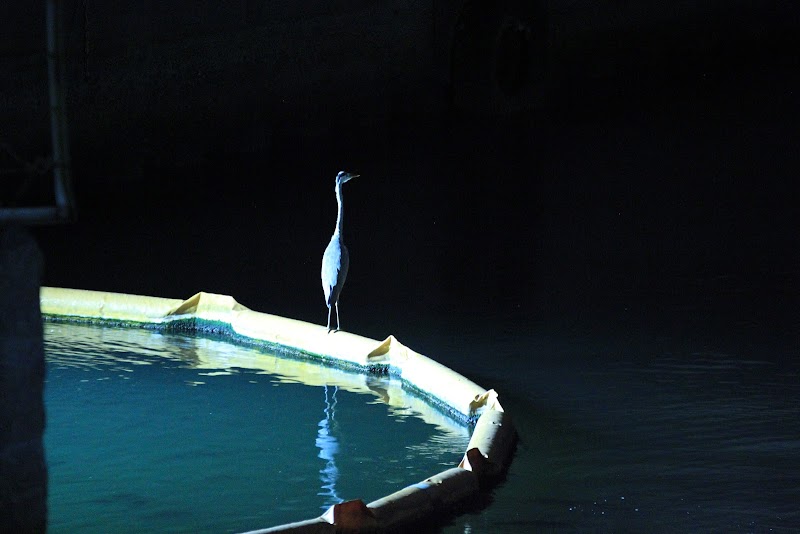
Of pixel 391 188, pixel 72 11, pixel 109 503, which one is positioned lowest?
pixel 109 503

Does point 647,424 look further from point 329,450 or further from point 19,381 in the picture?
point 19,381

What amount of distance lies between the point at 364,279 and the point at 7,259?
Answer: 203 inches

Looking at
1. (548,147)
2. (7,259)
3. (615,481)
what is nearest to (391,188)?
(548,147)

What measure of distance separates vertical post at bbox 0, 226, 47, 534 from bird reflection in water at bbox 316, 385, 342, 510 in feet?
5.16

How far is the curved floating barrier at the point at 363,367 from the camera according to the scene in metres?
4.31

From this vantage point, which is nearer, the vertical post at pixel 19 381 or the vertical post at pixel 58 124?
the vertical post at pixel 58 124

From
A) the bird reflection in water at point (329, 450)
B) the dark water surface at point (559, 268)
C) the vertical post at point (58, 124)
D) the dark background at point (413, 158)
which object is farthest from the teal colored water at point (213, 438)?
the vertical post at point (58, 124)

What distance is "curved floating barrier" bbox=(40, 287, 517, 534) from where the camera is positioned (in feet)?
14.1

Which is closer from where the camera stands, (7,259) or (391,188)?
(7,259)

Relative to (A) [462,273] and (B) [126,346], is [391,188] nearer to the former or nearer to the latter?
(A) [462,273]

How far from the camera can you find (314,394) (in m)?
6.15

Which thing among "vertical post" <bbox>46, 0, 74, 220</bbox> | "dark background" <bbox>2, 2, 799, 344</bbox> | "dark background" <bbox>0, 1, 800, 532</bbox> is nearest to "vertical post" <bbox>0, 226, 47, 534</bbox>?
"vertical post" <bbox>46, 0, 74, 220</bbox>

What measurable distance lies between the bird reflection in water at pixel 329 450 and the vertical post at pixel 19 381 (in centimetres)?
157

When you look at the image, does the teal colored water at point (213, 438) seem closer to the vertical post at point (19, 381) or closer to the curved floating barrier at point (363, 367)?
the curved floating barrier at point (363, 367)
